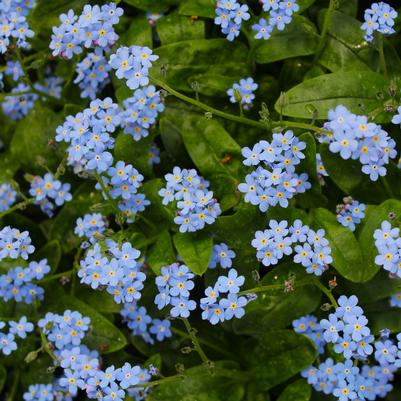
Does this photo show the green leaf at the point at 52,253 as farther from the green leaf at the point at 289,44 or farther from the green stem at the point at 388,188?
the green stem at the point at 388,188

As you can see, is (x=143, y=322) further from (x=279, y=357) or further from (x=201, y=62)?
(x=201, y=62)

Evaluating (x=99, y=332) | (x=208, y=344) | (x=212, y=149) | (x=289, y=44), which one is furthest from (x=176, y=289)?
(x=289, y=44)

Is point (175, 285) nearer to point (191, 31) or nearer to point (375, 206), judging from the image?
point (375, 206)

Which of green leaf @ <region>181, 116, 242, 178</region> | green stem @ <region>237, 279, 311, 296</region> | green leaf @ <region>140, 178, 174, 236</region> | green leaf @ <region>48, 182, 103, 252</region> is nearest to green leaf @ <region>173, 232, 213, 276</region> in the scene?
green leaf @ <region>140, 178, 174, 236</region>

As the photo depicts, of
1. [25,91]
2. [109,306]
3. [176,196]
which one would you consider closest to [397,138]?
[176,196]

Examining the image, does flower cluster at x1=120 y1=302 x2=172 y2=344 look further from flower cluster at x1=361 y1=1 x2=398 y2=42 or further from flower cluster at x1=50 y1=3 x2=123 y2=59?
flower cluster at x1=361 y1=1 x2=398 y2=42

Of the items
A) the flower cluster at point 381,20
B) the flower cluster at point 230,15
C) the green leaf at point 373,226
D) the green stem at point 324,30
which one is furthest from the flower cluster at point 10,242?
the flower cluster at point 381,20
